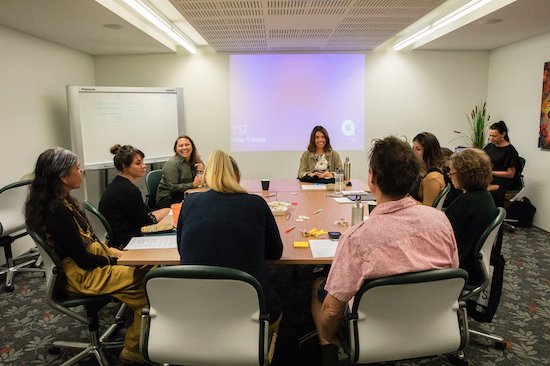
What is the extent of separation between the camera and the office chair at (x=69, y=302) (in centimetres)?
181

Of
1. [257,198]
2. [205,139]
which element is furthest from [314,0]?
[205,139]

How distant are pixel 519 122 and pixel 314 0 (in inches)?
144

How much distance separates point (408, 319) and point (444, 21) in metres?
4.32

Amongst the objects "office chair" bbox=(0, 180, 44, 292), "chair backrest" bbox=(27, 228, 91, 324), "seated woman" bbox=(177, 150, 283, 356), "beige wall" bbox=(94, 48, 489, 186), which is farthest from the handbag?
"office chair" bbox=(0, 180, 44, 292)

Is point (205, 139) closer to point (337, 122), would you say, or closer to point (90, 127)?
point (90, 127)

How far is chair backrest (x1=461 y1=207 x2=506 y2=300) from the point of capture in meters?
1.81

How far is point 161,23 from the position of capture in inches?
171

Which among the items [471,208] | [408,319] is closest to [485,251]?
[471,208]

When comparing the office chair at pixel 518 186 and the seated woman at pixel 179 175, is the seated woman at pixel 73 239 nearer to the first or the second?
the seated woman at pixel 179 175

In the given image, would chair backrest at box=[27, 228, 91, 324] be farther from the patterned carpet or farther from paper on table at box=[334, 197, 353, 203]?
paper on table at box=[334, 197, 353, 203]

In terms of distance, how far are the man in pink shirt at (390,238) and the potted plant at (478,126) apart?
16.3 ft

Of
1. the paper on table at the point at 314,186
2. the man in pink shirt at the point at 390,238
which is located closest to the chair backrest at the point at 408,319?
the man in pink shirt at the point at 390,238

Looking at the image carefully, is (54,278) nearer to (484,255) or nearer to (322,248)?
(322,248)

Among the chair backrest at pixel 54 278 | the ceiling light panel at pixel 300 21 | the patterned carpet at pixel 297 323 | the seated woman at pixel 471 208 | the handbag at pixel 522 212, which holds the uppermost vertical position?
the ceiling light panel at pixel 300 21
